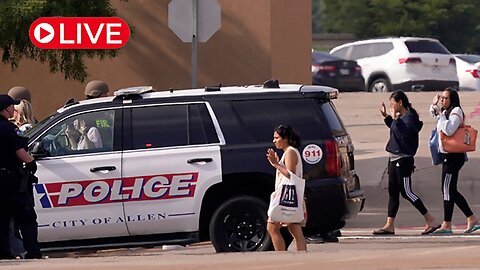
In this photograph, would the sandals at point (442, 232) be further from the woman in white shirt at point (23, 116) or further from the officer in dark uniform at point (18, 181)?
the officer in dark uniform at point (18, 181)

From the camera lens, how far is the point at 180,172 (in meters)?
11.9

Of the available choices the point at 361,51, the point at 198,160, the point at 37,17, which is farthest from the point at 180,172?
the point at 361,51

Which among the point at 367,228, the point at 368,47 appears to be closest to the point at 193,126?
the point at 367,228

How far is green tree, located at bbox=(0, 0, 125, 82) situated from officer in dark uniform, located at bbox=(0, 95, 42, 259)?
4.89 m

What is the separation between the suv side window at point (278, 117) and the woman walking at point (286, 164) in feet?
2.34

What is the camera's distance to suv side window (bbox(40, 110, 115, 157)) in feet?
39.9

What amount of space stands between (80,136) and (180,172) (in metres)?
1.12

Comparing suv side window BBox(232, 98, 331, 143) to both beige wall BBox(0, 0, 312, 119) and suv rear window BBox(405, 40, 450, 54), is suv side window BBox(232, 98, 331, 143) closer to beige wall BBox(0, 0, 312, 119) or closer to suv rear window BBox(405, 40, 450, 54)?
beige wall BBox(0, 0, 312, 119)

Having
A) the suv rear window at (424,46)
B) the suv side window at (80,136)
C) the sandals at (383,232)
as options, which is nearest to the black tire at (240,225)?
the suv side window at (80,136)

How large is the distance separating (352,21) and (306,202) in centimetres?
5309

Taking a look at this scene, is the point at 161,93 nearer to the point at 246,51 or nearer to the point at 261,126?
the point at 261,126

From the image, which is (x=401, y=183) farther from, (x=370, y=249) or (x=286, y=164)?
(x=286, y=164)

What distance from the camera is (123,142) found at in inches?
478

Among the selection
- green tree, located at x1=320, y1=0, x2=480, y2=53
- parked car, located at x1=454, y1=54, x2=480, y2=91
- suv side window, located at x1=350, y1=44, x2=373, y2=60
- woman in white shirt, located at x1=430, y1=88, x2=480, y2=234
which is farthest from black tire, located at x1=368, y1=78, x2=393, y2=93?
green tree, located at x1=320, y1=0, x2=480, y2=53
